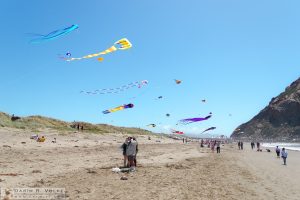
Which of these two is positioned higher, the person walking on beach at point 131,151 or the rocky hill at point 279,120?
the rocky hill at point 279,120

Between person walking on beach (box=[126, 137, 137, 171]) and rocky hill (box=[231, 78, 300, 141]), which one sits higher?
rocky hill (box=[231, 78, 300, 141])

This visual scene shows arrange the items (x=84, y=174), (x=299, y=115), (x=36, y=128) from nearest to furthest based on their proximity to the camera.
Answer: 1. (x=84, y=174)
2. (x=36, y=128)
3. (x=299, y=115)

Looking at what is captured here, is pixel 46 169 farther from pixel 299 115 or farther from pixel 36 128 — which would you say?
pixel 299 115

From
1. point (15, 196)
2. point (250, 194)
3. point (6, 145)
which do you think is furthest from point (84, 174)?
point (6, 145)

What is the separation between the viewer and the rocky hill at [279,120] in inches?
6373

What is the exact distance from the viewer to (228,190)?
14.9 meters

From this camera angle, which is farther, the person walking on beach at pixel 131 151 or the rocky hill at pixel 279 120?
the rocky hill at pixel 279 120

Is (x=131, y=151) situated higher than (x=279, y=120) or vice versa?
(x=279, y=120)

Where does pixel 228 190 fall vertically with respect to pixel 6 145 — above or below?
below

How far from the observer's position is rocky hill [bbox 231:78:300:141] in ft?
531

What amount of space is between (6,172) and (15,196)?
549 centimetres

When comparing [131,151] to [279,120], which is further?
[279,120]

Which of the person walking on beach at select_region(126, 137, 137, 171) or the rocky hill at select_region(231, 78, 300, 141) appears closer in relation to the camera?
the person walking on beach at select_region(126, 137, 137, 171)

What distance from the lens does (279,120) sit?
173875 millimetres
